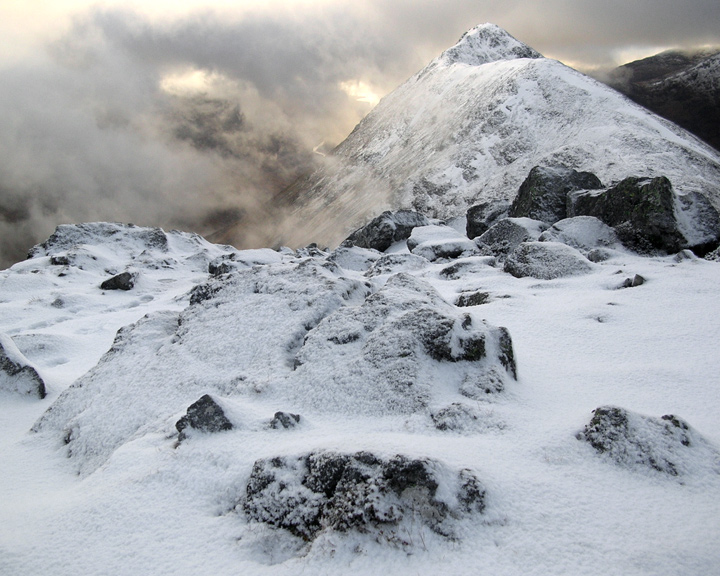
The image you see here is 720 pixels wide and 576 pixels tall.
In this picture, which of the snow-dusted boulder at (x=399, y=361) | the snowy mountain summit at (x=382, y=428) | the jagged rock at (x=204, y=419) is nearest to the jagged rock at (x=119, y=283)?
the snowy mountain summit at (x=382, y=428)

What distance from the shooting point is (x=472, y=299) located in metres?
12.8

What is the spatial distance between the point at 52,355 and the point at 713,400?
52.2 feet

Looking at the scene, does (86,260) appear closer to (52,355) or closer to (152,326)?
(52,355)

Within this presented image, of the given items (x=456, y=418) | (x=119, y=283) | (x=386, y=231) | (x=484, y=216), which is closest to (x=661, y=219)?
(x=484, y=216)

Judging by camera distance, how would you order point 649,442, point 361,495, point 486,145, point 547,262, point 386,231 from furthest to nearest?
1. point 486,145
2. point 386,231
3. point 547,262
4. point 649,442
5. point 361,495

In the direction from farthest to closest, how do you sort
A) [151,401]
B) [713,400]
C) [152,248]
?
[152,248] → [151,401] → [713,400]

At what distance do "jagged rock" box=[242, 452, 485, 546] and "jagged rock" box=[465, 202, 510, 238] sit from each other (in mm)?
28162

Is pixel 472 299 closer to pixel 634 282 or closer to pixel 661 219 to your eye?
pixel 634 282

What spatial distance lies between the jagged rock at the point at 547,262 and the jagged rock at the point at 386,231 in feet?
58.2

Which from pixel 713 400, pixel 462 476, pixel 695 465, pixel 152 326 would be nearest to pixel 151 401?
pixel 152 326

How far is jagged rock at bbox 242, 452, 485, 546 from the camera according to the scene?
13.2 feet

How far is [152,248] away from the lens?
137 feet

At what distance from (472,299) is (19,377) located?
11.8 m

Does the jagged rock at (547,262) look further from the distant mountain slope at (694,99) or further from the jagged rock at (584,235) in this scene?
the distant mountain slope at (694,99)
